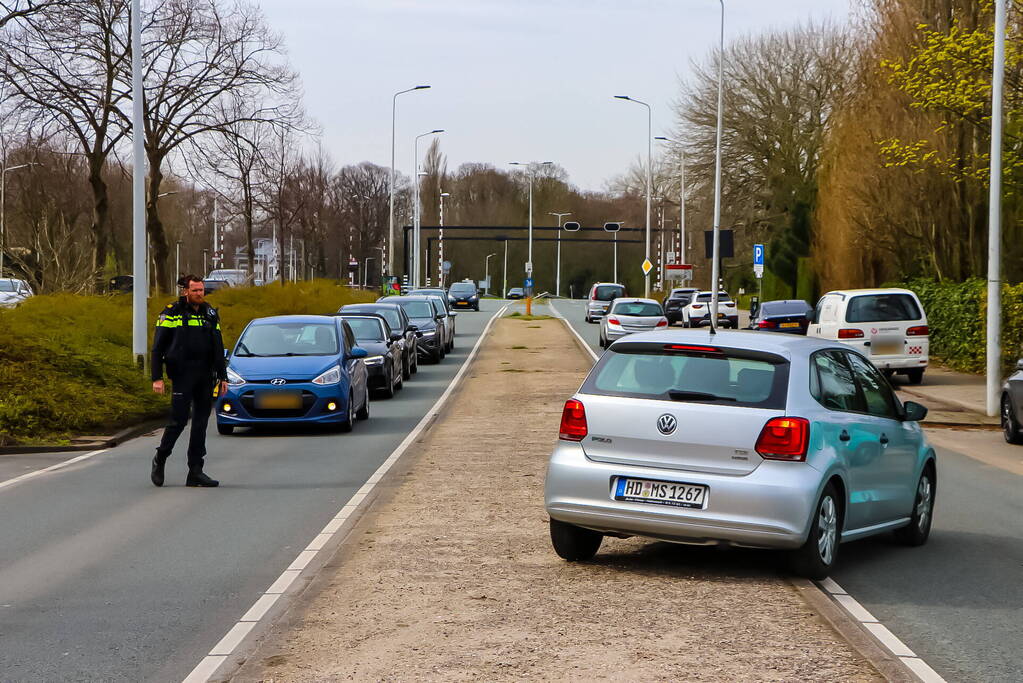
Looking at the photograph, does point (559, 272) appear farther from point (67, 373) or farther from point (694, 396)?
point (694, 396)

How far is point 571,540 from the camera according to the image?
8.25 metres

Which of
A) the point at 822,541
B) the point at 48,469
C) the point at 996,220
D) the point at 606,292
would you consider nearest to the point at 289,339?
the point at 48,469

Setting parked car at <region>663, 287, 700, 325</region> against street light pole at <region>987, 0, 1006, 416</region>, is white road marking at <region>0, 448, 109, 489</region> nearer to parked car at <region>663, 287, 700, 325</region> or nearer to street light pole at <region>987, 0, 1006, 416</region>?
street light pole at <region>987, 0, 1006, 416</region>

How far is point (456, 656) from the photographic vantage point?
6.01 meters

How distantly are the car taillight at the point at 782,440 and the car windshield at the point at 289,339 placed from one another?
1073 cm

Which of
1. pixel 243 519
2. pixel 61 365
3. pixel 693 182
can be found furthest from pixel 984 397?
pixel 693 182

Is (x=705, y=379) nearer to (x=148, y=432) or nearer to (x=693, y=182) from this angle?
(x=148, y=432)

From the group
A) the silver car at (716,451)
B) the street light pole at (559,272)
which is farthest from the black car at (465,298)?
the silver car at (716,451)

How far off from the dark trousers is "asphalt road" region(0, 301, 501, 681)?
37 cm

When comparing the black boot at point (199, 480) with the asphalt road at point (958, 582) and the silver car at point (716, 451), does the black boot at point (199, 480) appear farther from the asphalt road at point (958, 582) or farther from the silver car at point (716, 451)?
the asphalt road at point (958, 582)

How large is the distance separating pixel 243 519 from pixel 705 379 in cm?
406

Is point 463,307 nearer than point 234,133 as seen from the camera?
No

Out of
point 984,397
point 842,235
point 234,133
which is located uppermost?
point 234,133

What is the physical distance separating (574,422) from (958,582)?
2.43 meters
